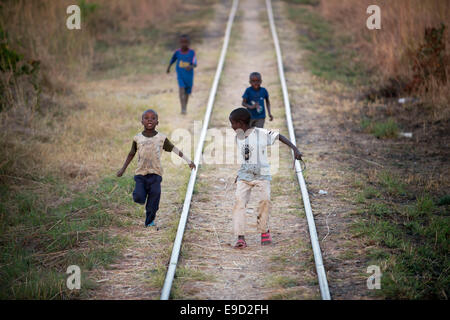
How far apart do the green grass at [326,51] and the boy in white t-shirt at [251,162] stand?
8.50 m

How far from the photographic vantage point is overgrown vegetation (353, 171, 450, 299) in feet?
16.1

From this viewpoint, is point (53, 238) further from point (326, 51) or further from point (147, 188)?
point (326, 51)

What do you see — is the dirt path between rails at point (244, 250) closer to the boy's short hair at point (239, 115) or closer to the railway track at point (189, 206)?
the railway track at point (189, 206)

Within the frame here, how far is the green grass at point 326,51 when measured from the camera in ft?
47.0

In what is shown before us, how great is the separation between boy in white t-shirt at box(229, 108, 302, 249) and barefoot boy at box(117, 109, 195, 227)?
71 centimetres

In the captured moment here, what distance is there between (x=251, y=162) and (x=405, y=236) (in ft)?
6.57

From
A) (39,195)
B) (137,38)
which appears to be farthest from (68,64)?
(39,195)

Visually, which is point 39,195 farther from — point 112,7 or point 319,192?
point 112,7

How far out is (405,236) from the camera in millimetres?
6004

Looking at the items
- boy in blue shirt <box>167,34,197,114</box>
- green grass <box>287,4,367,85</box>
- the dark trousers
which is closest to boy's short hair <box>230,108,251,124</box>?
the dark trousers

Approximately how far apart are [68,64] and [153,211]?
9652mm

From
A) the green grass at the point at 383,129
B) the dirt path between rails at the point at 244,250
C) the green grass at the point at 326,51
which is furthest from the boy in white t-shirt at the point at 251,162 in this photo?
the green grass at the point at 326,51

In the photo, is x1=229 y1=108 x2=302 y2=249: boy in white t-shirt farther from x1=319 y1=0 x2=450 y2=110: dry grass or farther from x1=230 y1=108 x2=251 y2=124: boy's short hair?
x1=319 y1=0 x2=450 y2=110: dry grass

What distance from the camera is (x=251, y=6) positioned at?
80.3 ft
